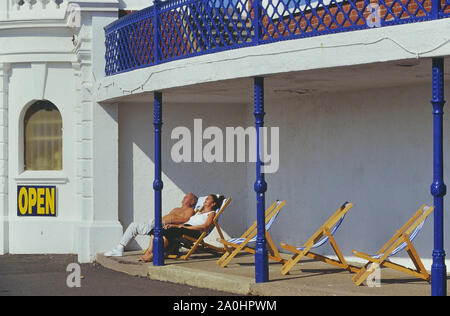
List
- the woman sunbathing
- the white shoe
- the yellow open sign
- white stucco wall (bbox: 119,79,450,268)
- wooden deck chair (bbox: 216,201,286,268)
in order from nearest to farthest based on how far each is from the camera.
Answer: white stucco wall (bbox: 119,79,450,268)
wooden deck chair (bbox: 216,201,286,268)
the woman sunbathing
the white shoe
the yellow open sign

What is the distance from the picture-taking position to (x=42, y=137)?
17.4 meters

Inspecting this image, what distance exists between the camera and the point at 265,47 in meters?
11.4

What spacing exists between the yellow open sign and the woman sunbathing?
358 centimetres

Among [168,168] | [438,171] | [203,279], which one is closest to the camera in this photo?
[438,171]

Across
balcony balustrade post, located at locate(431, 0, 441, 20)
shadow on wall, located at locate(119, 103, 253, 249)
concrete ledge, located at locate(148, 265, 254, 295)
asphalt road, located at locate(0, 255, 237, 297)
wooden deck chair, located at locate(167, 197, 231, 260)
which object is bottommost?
asphalt road, located at locate(0, 255, 237, 297)

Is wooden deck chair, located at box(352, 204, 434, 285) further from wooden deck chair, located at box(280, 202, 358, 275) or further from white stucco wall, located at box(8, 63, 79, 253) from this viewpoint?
white stucco wall, located at box(8, 63, 79, 253)

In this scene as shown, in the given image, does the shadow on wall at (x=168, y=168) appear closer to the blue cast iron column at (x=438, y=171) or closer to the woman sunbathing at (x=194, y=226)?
the woman sunbathing at (x=194, y=226)

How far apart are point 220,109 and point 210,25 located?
2.99 meters

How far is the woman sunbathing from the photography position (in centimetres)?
1377

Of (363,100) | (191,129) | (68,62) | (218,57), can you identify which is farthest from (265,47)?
(68,62)

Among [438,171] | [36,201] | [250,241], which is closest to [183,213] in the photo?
[250,241]

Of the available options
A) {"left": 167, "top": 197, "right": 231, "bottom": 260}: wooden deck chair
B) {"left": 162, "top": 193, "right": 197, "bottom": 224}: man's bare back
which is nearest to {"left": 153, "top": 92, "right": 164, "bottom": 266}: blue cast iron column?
{"left": 167, "top": 197, "right": 231, "bottom": 260}: wooden deck chair

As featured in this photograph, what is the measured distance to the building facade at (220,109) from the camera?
11.2m

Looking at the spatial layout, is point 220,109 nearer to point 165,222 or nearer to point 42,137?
point 165,222
